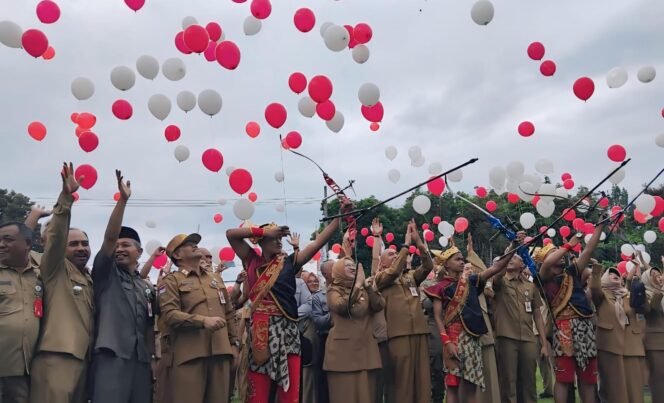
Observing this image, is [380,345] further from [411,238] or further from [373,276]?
[411,238]

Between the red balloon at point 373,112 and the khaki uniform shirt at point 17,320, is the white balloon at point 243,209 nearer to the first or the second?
the red balloon at point 373,112

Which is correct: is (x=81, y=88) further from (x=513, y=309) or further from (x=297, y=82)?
(x=513, y=309)

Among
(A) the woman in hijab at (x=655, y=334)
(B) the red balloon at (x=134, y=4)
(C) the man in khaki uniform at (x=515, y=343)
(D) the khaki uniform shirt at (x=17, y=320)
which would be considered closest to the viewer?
(D) the khaki uniform shirt at (x=17, y=320)

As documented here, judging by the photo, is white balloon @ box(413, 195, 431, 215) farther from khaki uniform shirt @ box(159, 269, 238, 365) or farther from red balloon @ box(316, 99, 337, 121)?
Answer: khaki uniform shirt @ box(159, 269, 238, 365)

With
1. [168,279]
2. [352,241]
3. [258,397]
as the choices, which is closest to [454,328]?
[352,241]

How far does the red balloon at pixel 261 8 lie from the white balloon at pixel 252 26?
0.50 ft

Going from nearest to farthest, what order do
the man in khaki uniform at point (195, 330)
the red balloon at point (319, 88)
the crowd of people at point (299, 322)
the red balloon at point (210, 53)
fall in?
the crowd of people at point (299, 322) < the man in khaki uniform at point (195, 330) < the red balloon at point (319, 88) < the red balloon at point (210, 53)

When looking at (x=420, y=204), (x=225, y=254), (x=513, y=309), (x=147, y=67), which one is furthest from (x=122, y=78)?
(x=513, y=309)

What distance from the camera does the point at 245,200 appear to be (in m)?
6.57

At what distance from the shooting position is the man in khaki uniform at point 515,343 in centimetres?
668

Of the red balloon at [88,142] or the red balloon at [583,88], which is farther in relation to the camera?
the red balloon at [583,88]

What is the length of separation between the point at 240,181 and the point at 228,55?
1.24 metres

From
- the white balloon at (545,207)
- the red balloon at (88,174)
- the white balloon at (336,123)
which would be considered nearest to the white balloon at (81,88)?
the red balloon at (88,174)

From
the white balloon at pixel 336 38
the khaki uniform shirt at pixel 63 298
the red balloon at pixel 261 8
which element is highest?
the red balloon at pixel 261 8
